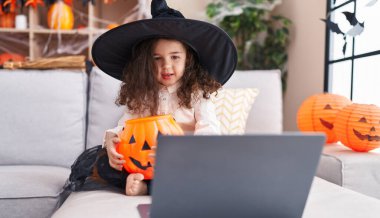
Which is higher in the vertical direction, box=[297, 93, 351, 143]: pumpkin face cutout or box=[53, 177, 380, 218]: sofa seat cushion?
box=[297, 93, 351, 143]: pumpkin face cutout

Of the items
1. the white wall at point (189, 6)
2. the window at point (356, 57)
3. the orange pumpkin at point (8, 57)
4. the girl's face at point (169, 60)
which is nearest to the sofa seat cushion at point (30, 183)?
the girl's face at point (169, 60)

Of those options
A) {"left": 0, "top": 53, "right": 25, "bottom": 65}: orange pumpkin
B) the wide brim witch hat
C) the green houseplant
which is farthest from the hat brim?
{"left": 0, "top": 53, "right": 25, "bottom": 65}: orange pumpkin

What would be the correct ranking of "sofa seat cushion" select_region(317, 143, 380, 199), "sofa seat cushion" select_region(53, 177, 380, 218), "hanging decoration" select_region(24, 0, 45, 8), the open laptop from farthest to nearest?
"hanging decoration" select_region(24, 0, 45, 8), "sofa seat cushion" select_region(317, 143, 380, 199), "sofa seat cushion" select_region(53, 177, 380, 218), the open laptop

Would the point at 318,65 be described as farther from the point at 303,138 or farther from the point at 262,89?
the point at 303,138

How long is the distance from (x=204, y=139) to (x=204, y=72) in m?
0.78

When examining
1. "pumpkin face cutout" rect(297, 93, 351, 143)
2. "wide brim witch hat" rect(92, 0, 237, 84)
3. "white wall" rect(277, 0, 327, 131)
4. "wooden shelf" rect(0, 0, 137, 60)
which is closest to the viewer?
"wide brim witch hat" rect(92, 0, 237, 84)

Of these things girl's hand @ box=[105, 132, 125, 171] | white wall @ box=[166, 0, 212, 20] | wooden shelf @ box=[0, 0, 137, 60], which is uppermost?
white wall @ box=[166, 0, 212, 20]

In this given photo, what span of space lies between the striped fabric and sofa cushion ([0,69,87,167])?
665 mm

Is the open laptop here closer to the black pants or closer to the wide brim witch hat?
the black pants

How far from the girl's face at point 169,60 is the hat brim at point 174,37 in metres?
0.03

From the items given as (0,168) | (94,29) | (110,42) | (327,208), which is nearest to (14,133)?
(0,168)

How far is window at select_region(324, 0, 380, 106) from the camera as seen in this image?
221cm

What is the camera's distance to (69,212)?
0.96 m

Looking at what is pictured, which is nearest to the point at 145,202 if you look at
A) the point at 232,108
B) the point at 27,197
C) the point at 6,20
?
the point at 27,197
